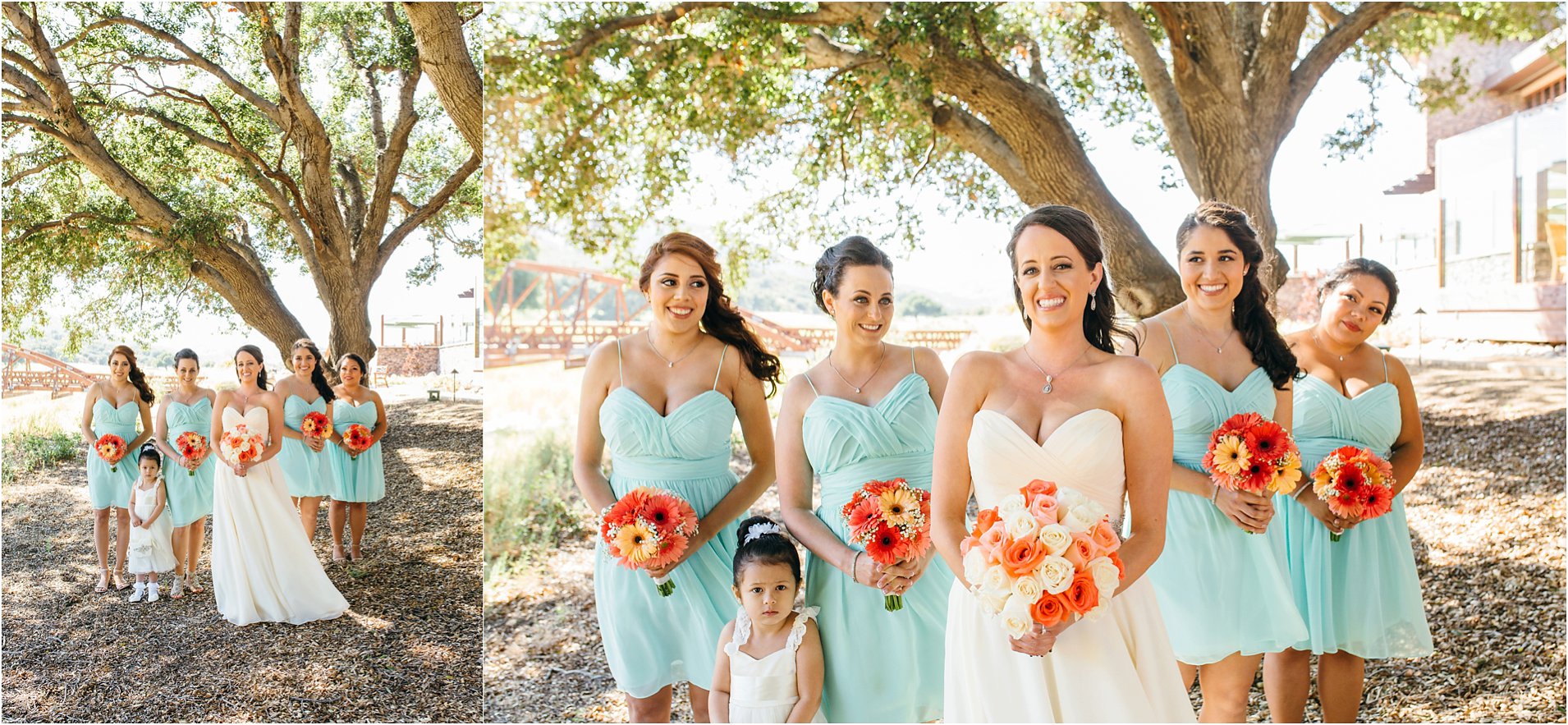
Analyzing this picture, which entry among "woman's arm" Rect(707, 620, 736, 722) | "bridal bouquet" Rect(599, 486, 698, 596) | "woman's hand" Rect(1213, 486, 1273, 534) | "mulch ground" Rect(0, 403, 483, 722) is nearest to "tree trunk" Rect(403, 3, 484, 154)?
"mulch ground" Rect(0, 403, 483, 722)

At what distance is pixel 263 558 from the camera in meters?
3.63

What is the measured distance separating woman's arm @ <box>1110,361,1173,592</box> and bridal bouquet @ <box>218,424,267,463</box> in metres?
3.03

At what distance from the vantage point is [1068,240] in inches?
78.0

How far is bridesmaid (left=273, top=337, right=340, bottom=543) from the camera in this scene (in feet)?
11.6

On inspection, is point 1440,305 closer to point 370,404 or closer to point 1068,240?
point 1068,240

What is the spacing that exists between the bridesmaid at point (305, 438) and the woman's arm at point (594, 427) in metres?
1.36

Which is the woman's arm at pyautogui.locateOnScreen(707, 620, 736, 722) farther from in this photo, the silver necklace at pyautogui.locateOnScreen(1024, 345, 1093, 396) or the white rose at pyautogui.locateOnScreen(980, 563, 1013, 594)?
the silver necklace at pyautogui.locateOnScreen(1024, 345, 1093, 396)

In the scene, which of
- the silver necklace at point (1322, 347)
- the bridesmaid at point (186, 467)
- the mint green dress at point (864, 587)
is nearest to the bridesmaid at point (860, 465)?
the mint green dress at point (864, 587)

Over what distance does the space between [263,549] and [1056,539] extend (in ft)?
Result: 10.2

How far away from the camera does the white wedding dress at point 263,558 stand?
3.60m

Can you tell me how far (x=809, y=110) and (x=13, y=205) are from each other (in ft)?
16.3

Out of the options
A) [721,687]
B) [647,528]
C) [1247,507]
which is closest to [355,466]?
[647,528]

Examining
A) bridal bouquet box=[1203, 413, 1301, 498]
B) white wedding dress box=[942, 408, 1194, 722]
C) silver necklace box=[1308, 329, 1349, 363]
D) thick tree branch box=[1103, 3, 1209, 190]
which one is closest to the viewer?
white wedding dress box=[942, 408, 1194, 722]

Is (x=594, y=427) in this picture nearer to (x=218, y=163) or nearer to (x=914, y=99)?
(x=218, y=163)
